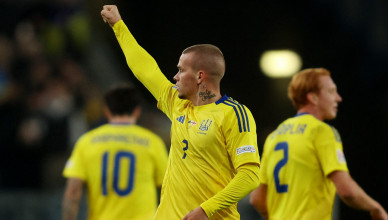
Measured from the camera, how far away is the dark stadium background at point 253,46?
1104cm

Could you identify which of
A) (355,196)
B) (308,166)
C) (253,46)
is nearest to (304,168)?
(308,166)

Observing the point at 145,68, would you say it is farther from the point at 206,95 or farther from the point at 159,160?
the point at 159,160

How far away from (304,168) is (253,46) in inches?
316

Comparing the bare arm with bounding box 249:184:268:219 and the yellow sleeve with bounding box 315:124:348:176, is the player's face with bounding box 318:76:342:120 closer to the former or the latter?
the yellow sleeve with bounding box 315:124:348:176

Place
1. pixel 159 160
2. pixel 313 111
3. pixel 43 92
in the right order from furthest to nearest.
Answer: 1. pixel 43 92
2. pixel 159 160
3. pixel 313 111

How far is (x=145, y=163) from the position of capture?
7.25m

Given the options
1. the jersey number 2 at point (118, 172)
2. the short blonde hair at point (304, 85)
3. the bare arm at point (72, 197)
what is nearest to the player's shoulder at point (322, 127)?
the short blonde hair at point (304, 85)

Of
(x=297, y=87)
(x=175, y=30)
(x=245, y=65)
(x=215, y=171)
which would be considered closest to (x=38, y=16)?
(x=175, y=30)

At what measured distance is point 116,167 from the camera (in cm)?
718

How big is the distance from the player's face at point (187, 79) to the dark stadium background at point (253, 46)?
6032 millimetres

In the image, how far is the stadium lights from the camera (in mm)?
13367

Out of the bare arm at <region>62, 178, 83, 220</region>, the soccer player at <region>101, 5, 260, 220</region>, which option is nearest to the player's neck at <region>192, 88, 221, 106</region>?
the soccer player at <region>101, 5, 260, 220</region>

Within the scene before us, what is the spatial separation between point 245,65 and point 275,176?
25.0 feet

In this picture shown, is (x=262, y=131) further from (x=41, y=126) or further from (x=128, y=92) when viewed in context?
(x=128, y=92)
